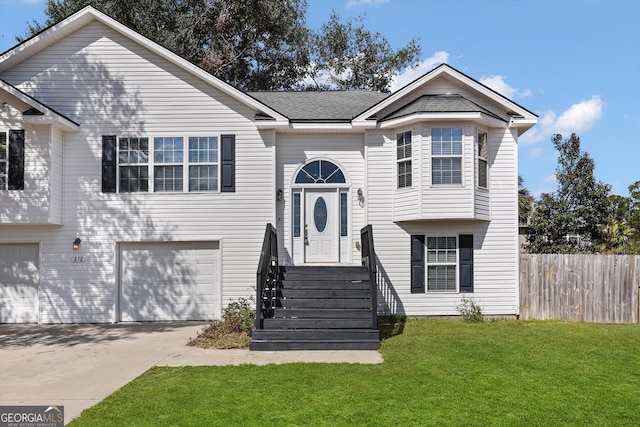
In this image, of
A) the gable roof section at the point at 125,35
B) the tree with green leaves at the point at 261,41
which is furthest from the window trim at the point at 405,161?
the tree with green leaves at the point at 261,41

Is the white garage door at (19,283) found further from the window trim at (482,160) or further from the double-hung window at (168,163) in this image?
the window trim at (482,160)

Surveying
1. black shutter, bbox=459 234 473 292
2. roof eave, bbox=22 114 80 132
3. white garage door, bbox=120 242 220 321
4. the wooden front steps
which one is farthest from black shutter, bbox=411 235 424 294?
roof eave, bbox=22 114 80 132

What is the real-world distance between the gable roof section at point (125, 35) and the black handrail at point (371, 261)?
11.0 ft

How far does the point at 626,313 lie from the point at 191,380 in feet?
35.8

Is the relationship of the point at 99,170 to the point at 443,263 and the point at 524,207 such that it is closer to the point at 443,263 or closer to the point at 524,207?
the point at 443,263

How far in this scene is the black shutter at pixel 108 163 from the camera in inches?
510

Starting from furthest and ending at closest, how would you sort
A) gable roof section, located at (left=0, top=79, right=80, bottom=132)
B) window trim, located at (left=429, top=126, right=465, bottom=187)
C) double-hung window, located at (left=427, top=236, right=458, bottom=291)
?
double-hung window, located at (left=427, top=236, right=458, bottom=291)
window trim, located at (left=429, top=126, right=465, bottom=187)
gable roof section, located at (left=0, top=79, right=80, bottom=132)

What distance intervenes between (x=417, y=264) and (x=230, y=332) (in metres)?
5.04

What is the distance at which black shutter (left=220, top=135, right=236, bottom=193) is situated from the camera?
13070mm

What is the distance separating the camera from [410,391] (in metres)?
6.71

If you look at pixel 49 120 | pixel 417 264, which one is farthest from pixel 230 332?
pixel 49 120

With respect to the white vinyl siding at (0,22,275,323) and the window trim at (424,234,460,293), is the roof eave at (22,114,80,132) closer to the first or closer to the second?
the white vinyl siding at (0,22,275,323)

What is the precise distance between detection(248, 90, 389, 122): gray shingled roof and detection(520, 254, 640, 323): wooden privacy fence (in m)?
5.85

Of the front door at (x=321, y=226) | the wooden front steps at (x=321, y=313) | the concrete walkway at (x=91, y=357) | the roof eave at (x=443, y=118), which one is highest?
the roof eave at (x=443, y=118)
